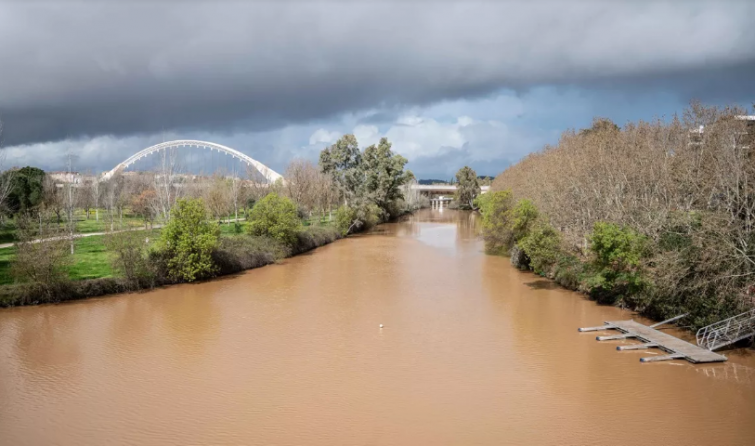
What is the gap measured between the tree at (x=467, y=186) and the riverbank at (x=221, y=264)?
71044mm

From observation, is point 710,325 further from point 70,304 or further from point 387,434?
point 70,304

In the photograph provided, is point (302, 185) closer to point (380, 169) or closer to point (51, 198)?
point (380, 169)

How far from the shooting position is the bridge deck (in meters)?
17.9

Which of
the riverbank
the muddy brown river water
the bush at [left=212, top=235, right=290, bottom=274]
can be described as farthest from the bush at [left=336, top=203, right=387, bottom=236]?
the muddy brown river water

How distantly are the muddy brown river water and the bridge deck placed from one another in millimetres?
347

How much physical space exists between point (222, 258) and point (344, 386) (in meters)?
21.2

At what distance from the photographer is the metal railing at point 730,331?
1808 cm

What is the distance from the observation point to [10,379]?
17.3m

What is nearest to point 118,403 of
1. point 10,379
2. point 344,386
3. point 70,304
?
point 10,379

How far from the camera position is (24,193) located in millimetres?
48906

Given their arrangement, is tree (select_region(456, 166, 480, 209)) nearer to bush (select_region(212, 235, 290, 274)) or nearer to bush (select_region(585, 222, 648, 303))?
bush (select_region(212, 235, 290, 274))

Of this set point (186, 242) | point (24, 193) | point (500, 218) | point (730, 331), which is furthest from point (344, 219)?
point (730, 331)

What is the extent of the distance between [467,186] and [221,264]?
94.1 meters

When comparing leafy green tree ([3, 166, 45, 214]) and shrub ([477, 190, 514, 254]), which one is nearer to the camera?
shrub ([477, 190, 514, 254])
